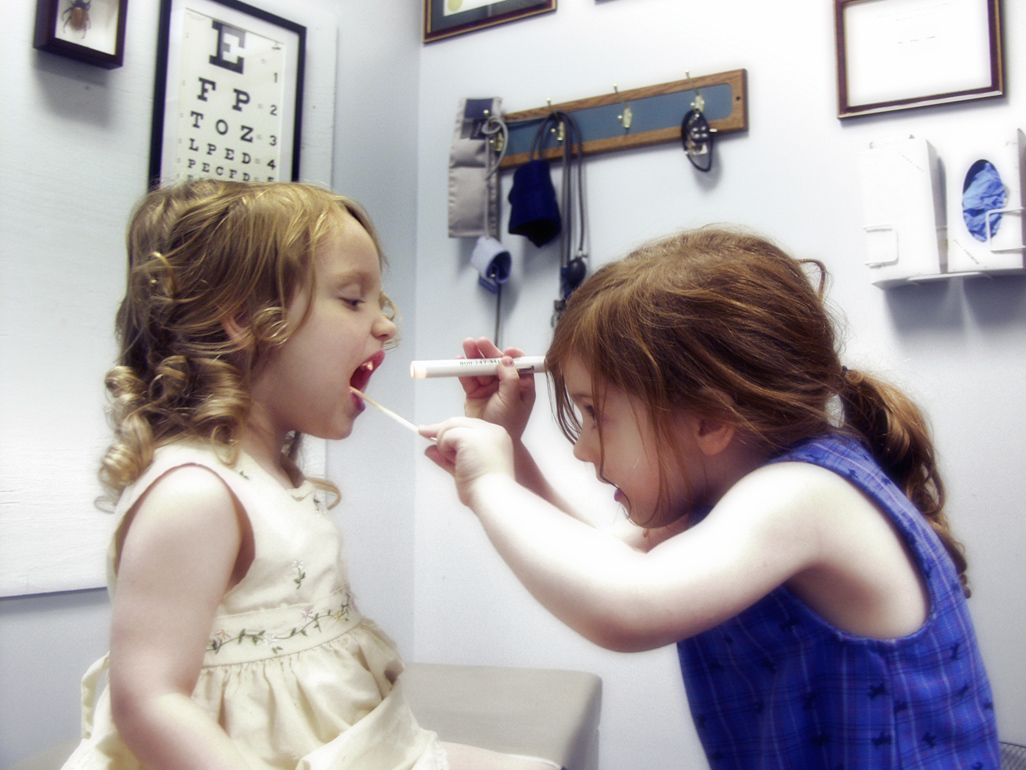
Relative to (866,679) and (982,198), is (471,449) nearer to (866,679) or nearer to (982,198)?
(866,679)

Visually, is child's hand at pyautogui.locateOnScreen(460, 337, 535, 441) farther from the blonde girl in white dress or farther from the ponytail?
the ponytail

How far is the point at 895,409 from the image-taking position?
2.30ft

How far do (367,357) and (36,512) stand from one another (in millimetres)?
611

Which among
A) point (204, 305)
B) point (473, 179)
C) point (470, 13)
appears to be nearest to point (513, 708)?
point (204, 305)

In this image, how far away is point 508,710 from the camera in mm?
1029

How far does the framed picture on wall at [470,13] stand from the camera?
1.62 metres

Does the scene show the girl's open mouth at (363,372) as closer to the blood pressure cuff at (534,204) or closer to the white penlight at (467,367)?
the white penlight at (467,367)

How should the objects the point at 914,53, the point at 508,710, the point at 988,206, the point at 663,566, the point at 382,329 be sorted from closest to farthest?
the point at 663,566, the point at 382,329, the point at 508,710, the point at 988,206, the point at 914,53

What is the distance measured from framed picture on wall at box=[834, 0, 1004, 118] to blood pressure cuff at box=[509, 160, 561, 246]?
1.85 ft

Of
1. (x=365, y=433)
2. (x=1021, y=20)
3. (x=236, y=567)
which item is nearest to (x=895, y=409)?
(x=236, y=567)

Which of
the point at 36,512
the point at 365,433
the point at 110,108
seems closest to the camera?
the point at 36,512

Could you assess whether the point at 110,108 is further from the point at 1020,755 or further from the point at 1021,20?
the point at 1020,755

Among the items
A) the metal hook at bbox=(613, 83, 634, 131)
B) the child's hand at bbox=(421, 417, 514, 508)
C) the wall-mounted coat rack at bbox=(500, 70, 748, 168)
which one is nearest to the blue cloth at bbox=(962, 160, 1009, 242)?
the wall-mounted coat rack at bbox=(500, 70, 748, 168)

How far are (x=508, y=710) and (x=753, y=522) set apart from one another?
0.64m
